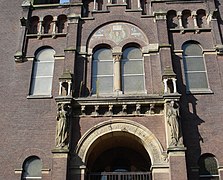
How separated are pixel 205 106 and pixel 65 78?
268 inches

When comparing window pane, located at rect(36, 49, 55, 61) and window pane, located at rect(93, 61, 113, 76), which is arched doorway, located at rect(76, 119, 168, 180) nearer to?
window pane, located at rect(93, 61, 113, 76)

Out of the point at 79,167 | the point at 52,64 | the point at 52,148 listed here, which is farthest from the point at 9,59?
the point at 79,167

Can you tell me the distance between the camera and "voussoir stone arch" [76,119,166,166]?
15.3m

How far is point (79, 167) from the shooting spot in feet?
49.6

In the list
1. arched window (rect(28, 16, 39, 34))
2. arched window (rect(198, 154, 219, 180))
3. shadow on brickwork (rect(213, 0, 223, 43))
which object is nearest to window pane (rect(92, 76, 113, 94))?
arched window (rect(28, 16, 39, 34))

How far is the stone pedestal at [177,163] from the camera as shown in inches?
569

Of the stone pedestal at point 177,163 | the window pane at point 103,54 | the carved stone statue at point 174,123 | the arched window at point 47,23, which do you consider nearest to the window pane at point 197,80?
the carved stone statue at point 174,123

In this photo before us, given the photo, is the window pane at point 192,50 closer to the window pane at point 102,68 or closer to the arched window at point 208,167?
the window pane at point 102,68

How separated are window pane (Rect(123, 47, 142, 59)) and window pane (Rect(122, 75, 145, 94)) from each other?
1.22 m

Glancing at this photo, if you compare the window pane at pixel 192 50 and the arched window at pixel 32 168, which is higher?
the window pane at pixel 192 50

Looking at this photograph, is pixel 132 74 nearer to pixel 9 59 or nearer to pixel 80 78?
pixel 80 78

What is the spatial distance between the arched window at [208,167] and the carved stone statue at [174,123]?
1.64m

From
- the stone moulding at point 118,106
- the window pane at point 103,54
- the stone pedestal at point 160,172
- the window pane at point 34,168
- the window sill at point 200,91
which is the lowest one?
the stone pedestal at point 160,172

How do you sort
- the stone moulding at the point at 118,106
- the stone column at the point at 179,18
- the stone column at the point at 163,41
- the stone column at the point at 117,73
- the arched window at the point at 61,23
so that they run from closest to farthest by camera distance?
the stone moulding at the point at 118,106
the stone column at the point at 117,73
the stone column at the point at 163,41
the stone column at the point at 179,18
the arched window at the point at 61,23
